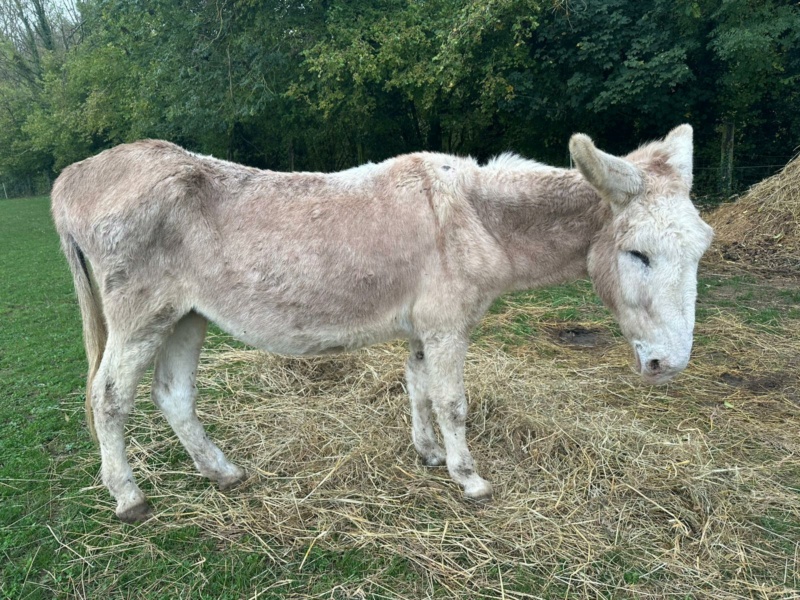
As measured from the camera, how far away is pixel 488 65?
1425cm

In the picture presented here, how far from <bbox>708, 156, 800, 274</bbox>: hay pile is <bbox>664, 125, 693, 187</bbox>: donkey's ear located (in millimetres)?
7238

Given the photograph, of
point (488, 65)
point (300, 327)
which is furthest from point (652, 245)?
point (488, 65)

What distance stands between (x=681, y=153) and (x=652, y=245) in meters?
0.70

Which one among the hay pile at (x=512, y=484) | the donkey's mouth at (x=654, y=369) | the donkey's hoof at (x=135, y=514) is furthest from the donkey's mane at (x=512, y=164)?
the donkey's hoof at (x=135, y=514)

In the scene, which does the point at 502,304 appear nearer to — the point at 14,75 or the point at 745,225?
the point at 745,225

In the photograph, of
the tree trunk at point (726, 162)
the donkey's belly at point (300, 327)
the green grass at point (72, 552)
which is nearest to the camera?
the green grass at point (72, 552)

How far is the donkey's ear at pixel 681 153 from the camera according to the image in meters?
2.99

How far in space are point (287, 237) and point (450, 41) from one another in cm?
1006

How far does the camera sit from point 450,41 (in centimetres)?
1124

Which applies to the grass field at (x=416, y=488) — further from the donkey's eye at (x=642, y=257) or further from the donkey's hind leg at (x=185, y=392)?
the donkey's eye at (x=642, y=257)

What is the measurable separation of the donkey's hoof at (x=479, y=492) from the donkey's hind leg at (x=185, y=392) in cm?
162

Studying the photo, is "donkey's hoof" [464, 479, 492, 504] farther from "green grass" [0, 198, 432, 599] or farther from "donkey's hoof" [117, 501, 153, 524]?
"donkey's hoof" [117, 501, 153, 524]

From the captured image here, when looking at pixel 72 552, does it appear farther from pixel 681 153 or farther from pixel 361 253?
pixel 681 153

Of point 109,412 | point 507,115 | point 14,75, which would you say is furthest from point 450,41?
point 14,75
